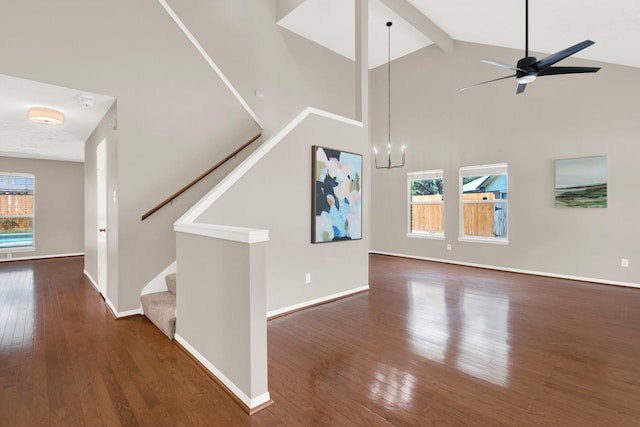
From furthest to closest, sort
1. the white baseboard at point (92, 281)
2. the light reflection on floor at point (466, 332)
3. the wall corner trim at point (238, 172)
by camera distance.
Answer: the white baseboard at point (92, 281) < the wall corner trim at point (238, 172) < the light reflection on floor at point (466, 332)

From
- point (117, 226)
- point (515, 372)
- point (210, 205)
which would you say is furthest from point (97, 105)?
point (515, 372)

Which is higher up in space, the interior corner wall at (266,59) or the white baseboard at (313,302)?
the interior corner wall at (266,59)

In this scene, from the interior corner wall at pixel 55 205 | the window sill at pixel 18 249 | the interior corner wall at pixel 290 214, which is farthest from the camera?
the interior corner wall at pixel 55 205

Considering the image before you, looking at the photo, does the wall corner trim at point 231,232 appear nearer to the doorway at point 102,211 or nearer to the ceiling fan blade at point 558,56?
the doorway at point 102,211

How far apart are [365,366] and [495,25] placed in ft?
18.8

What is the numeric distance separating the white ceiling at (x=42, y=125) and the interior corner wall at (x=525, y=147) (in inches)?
247

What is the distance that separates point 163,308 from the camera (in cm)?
317

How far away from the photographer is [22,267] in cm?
646

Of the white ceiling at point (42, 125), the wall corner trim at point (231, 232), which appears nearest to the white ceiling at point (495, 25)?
the white ceiling at point (42, 125)

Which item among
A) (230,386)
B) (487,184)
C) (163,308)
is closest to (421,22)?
(487,184)

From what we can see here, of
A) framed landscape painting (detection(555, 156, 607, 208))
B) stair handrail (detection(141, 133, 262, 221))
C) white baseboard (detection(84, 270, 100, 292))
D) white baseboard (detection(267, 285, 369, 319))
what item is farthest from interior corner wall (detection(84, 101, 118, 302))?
framed landscape painting (detection(555, 156, 607, 208))

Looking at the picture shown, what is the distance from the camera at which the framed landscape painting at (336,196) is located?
3982 mm

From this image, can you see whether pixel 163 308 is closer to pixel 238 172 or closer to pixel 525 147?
pixel 238 172

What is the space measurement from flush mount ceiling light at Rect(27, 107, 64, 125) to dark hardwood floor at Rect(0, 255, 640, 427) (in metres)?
2.32
